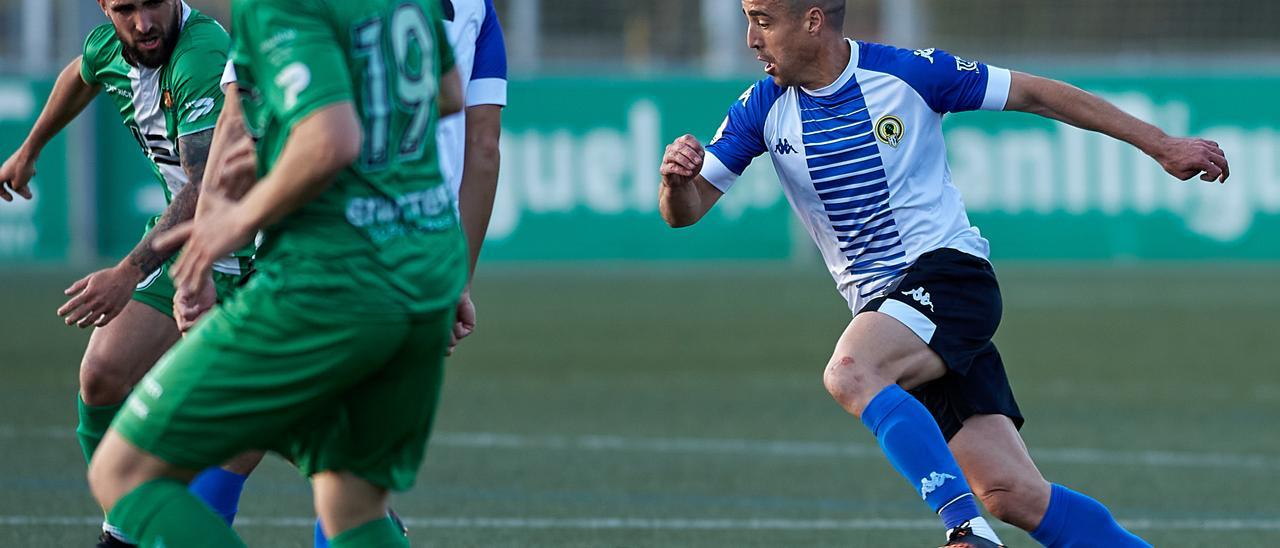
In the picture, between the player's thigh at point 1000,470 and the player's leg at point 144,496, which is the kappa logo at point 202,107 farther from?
the player's thigh at point 1000,470

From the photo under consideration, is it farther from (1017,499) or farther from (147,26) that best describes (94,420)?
(1017,499)

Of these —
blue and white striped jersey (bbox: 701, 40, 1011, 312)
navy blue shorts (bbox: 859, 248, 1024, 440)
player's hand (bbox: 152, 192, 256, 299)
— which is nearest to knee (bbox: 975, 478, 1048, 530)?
navy blue shorts (bbox: 859, 248, 1024, 440)

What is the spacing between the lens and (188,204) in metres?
4.54

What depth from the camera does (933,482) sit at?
15.4 feet

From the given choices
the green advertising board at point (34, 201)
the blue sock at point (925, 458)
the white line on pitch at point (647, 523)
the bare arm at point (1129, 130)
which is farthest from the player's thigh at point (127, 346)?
the green advertising board at point (34, 201)

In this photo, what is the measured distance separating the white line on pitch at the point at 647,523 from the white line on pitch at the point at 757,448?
146 cm

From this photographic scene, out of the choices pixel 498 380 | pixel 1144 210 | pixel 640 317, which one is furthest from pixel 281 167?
pixel 1144 210

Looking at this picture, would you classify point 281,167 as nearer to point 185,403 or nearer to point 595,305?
point 185,403

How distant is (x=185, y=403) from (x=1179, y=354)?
1012cm

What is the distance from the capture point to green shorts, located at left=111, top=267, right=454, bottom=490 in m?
3.37

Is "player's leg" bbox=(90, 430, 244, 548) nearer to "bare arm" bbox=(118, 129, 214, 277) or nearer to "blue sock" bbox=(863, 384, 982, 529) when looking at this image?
"bare arm" bbox=(118, 129, 214, 277)

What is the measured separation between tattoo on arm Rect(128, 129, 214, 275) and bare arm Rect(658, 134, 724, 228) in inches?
50.0

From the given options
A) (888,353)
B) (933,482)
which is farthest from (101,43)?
(933,482)

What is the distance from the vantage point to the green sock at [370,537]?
12.5 ft
